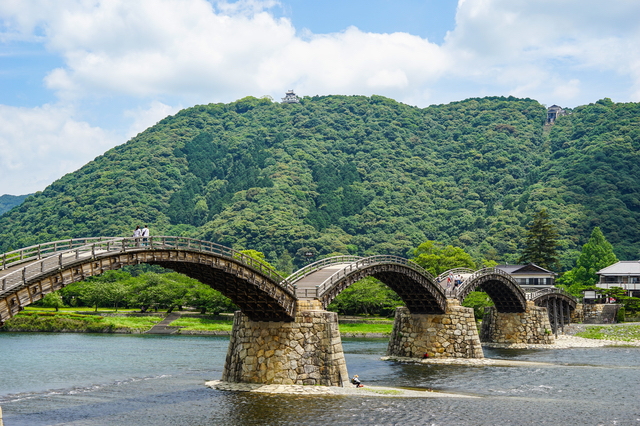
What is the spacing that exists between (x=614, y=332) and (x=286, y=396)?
57755mm

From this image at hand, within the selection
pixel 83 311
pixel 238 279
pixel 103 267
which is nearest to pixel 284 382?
pixel 238 279

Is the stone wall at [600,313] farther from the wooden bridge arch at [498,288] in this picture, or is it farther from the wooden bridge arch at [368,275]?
the wooden bridge arch at [368,275]

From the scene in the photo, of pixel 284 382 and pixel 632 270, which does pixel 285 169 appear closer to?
pixel 632 270

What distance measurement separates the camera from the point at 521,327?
69812mm

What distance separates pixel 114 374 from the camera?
42.8 m

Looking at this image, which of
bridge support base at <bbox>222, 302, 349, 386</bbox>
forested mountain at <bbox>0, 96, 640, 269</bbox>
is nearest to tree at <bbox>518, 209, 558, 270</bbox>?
forested mountain at <bbox>0, 96, 640, 269</bbox>

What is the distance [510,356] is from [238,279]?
35156 millimetres

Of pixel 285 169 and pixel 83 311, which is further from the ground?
pixel 285 169

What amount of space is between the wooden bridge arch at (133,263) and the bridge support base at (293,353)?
86 centimetres

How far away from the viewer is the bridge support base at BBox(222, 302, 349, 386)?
3475 cm

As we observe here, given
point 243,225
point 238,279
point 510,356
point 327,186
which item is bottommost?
point 510,356

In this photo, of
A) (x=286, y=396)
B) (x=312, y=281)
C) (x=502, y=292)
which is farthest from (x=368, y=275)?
(x=502, y=292)

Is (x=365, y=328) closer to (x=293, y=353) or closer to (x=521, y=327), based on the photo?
(x=521, y=327)

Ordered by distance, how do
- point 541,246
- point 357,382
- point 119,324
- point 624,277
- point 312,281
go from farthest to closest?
point 541,246 → point 624,277 → point 119,324 → point 312,281 → point 357,382
